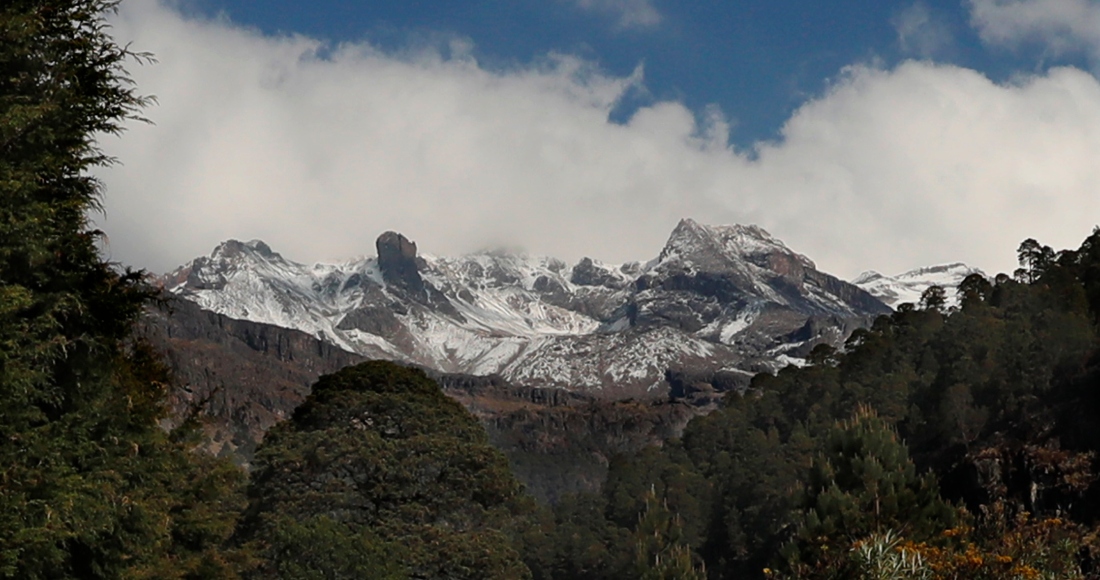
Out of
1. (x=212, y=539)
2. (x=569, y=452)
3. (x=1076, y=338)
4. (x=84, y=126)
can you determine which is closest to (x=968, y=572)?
(x=84, y=126)

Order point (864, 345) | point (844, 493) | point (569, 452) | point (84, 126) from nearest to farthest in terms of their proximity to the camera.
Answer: point (84, 126), point (844, 493), point (864, 345), point (569, 452)

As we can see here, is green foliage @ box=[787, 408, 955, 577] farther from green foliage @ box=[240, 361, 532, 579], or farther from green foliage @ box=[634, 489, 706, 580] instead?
green foliage @ box=[634, 489, 706, 580]

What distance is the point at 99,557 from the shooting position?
22797 millimetres

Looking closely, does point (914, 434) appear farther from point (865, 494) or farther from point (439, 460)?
point (439, 460)

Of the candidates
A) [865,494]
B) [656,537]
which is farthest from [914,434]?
[865,494]

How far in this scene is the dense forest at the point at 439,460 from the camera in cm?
1944

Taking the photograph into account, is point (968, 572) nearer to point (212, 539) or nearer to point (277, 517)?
point (212, 539)

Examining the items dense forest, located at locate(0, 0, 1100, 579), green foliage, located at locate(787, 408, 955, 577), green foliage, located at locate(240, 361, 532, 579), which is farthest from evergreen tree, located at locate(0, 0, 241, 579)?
green foliage, located at locate(787, 408, 955, 577)

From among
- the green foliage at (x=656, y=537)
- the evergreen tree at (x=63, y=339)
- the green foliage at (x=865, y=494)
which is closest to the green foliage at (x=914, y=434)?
the green foliage at (x=865, y=494)

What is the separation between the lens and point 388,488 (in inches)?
1560

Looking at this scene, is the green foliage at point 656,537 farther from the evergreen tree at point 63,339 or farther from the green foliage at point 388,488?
the evergreen tree at point 63,339

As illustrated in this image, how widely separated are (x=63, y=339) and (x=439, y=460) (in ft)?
70.2

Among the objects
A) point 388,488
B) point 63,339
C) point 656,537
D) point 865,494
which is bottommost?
point 656,537

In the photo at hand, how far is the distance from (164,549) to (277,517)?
9.41m
